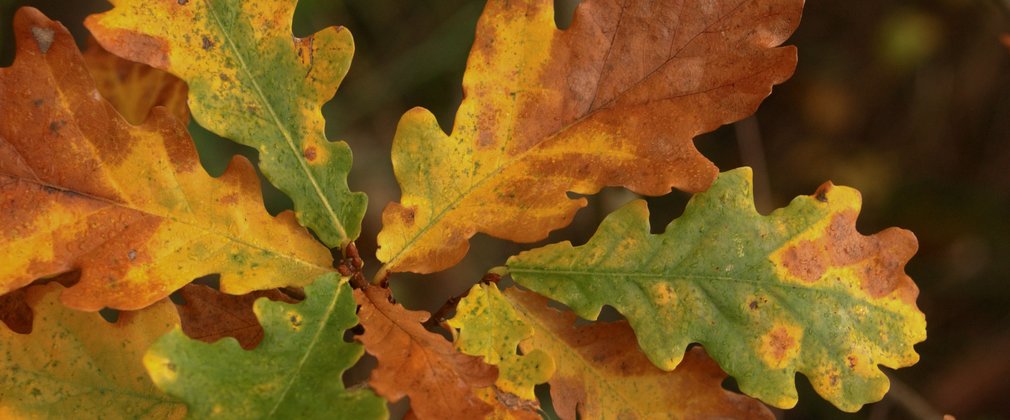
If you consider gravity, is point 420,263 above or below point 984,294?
above

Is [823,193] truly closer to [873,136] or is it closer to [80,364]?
[80,364]

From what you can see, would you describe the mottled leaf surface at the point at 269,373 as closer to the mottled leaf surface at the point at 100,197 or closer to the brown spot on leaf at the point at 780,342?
the mottled leaf surface at the point at 100,197

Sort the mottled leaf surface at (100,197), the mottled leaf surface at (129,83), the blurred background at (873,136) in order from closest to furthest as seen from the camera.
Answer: the mottled leaf surface at (100,197), the mottled leaf surface at (129,83), the blurred background at (873,136)

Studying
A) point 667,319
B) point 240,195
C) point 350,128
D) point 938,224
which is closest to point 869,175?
point 938,224

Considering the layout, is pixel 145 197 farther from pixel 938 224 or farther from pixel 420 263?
pixel 938 224

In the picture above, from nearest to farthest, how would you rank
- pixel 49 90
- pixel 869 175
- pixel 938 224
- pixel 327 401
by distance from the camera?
pixel 327 401 → pixel 49 90 → pixel 938 224 → pixel 869 175

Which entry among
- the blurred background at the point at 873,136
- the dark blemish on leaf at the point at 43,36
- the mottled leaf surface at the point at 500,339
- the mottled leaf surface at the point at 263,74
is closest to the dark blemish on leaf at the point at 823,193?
the mottled leaf surface at the point at 500,339
